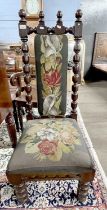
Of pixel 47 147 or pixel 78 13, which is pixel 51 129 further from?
pixel 78 13

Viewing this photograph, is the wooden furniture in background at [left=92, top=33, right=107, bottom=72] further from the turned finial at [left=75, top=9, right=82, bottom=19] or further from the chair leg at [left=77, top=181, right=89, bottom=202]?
the chair leg at [left=77, top=181, right=89, bottom=202]

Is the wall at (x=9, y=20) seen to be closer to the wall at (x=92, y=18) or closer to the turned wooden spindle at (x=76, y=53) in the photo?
the wall at (x=92, y=18)

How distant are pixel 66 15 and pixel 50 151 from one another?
3129 millimetres

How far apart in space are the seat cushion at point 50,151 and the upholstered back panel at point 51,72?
0.59 ft

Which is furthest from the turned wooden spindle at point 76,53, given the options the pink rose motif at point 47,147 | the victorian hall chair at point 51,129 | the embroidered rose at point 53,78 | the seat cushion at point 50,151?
the pink rose motif at point 47,147

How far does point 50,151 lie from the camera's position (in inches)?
40.6

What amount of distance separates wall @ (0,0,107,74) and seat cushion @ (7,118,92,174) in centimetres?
275

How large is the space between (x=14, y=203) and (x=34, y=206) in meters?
0.14

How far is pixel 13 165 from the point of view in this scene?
0.98 meters

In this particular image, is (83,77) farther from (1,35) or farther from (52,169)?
(52,169)

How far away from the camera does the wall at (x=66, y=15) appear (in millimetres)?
3273

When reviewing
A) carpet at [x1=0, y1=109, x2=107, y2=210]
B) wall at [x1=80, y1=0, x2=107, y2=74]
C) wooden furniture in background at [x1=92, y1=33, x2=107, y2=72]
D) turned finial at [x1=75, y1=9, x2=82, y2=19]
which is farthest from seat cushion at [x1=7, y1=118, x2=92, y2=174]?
wall at [x1=80, y1=0, x2=107, y2=74]

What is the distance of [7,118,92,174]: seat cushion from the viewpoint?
978 mm

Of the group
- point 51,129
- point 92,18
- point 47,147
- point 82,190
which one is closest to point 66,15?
point 92,18
